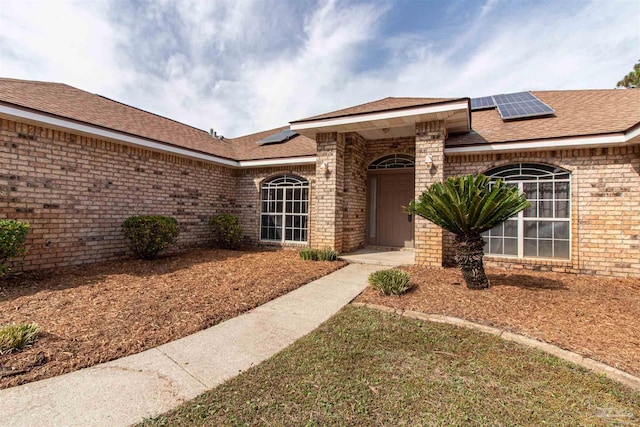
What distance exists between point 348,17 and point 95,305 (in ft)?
28.3

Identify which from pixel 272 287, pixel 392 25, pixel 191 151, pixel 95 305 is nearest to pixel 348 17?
pixel 392 25

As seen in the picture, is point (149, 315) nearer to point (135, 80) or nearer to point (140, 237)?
point (140, 237)

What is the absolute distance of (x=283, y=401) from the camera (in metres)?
2.15

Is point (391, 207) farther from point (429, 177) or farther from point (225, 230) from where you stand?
point (225, 230)

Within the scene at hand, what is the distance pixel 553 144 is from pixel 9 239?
11.0 metres

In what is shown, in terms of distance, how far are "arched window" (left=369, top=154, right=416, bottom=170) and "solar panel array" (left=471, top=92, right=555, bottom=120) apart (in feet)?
9.63

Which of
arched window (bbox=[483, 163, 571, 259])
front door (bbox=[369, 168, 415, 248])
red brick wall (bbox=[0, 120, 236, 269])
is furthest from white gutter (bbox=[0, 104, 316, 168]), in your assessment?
arched window (bbox=[483, 163, 571, 259])

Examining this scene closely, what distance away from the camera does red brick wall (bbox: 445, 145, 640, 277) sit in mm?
6125

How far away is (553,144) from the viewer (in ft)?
21.1

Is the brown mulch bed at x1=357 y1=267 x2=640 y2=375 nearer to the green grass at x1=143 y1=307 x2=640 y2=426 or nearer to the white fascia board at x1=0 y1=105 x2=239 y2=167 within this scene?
the green grass at x1=143 y1=307 x2=640 y2=426

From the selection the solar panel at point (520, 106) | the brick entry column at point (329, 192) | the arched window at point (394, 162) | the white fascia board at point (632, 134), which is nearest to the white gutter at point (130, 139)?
the brick entry column at point (329, 192)

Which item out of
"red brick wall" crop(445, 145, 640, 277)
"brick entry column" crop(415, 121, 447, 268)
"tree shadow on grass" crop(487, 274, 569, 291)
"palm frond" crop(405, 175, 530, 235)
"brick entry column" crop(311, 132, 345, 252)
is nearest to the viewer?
"palm frond" crop(405, 175, 530, 235)

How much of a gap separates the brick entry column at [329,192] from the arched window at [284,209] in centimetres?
141

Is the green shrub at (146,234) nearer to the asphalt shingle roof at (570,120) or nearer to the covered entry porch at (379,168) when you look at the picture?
the covered entry porch at (379,168)
